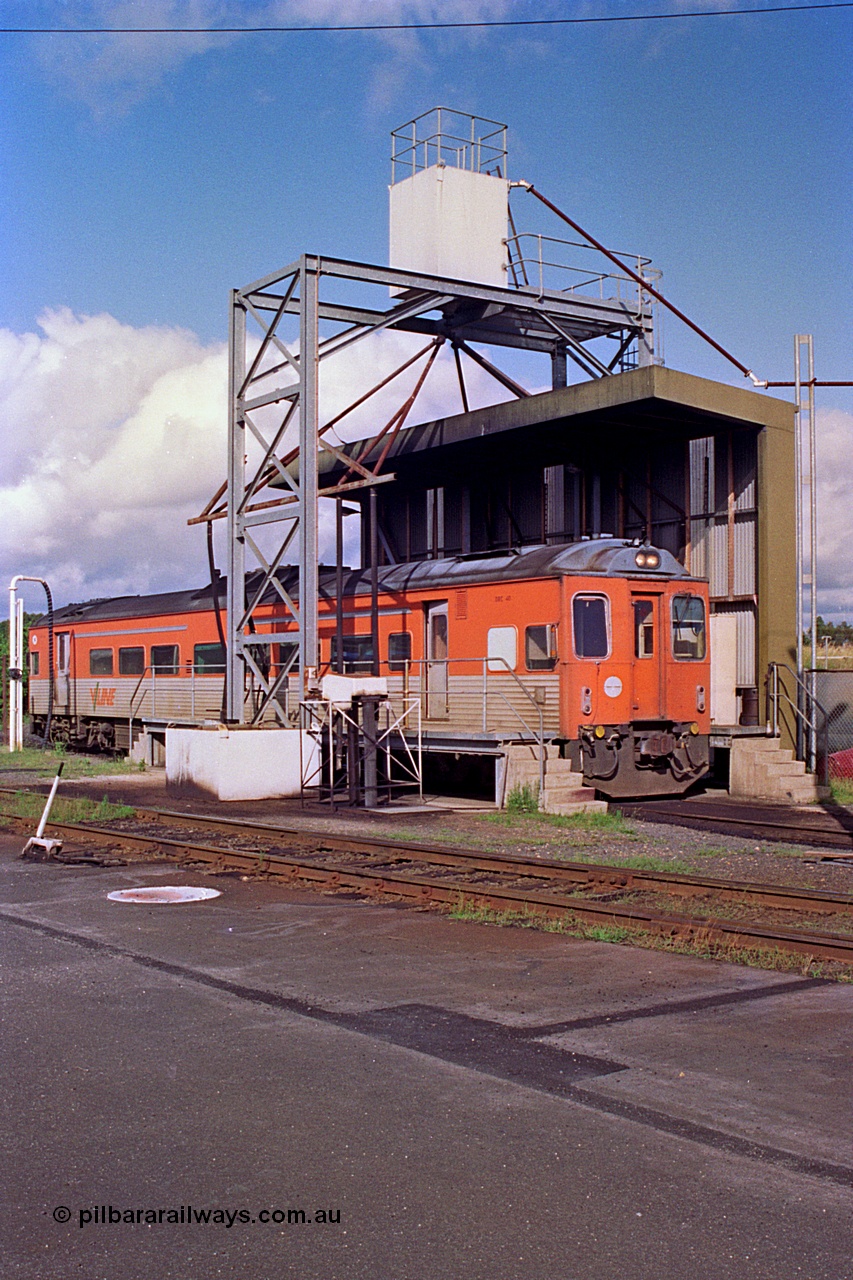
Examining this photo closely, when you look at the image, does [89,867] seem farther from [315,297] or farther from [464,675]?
[315,297]

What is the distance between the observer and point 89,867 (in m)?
13.6

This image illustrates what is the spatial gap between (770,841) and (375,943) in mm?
8031

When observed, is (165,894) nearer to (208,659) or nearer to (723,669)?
(723,669)

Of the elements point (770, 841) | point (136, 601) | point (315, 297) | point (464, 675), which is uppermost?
point (315, 297)

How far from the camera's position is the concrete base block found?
21.3 m

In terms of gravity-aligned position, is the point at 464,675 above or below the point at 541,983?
above

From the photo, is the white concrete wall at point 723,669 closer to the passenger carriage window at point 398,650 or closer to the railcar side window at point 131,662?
the passenger carriage window at point 398,650

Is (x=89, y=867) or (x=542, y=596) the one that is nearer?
(x=89, y=867)

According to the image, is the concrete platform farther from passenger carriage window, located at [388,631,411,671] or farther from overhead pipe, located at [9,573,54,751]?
overhead pipe, located at [9,573,54,751]

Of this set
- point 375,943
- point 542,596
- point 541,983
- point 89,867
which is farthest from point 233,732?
point 541,983

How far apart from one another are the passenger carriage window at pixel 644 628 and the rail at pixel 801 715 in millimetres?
3434

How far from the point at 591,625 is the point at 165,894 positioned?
10021mm

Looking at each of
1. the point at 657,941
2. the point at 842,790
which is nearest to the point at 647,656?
the point at 842,790

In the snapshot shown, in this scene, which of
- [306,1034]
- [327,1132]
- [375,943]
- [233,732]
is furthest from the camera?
[233,732]
